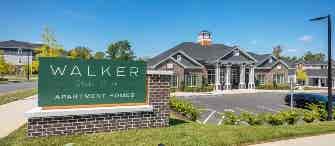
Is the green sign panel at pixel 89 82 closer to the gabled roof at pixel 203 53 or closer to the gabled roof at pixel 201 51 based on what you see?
the gabled roof at pixel 203 53

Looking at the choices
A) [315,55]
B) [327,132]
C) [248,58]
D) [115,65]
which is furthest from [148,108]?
[315,55]

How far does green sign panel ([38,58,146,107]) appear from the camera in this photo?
264 inches

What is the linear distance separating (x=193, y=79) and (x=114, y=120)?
27.3 metres

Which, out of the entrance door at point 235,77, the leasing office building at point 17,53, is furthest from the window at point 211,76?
the leasing office building at point 17,53

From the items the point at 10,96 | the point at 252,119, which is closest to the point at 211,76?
the point at 10,96

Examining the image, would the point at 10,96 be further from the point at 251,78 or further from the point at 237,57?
the point at 251,78

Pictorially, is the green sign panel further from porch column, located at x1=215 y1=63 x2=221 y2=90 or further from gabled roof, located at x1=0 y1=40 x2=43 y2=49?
gabled roof, located at x1=0 y1=40 x2=43 y2=49

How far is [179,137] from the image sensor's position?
690 cm

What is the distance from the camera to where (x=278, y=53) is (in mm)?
93688

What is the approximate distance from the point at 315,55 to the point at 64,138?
120705 millimetres

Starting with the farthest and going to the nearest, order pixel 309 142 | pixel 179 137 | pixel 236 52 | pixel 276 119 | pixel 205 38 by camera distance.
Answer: pixel 205 38
pixel 236 52
pixel 276 119
pixel 309 142
pixel 179 137

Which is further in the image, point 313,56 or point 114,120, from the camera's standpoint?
point 313,56

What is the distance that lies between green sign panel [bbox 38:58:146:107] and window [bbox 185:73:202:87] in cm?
2588

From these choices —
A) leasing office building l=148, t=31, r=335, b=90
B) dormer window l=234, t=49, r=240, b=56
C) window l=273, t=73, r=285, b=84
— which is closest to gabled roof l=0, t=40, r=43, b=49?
leasing office building l=148, t=31, r=335, b=90
